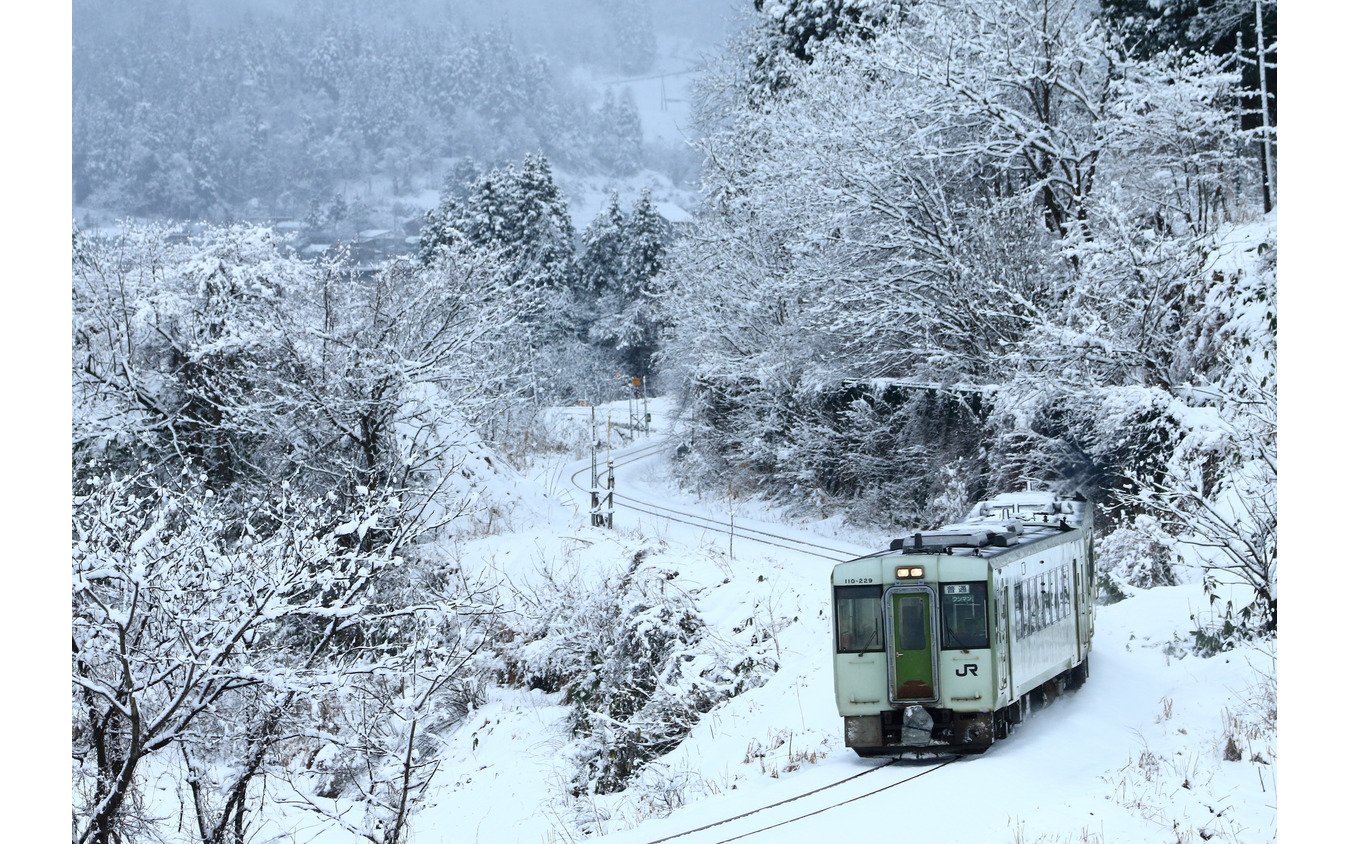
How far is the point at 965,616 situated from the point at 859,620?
1.10m

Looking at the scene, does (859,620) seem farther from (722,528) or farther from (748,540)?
(722,528)

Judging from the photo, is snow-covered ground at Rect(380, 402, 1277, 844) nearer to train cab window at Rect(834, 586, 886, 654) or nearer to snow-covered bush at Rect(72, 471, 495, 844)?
train cab window at Rect(834, 586, 886, 654)

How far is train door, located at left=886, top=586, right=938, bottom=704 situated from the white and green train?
10mm

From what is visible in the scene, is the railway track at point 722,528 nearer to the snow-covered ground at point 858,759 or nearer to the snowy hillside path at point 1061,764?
the snow-covered ground at point 858,759

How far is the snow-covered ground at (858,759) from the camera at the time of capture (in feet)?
31.1

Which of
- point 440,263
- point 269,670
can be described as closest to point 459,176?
point 440,263

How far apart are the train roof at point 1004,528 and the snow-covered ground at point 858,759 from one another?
79.6 inches

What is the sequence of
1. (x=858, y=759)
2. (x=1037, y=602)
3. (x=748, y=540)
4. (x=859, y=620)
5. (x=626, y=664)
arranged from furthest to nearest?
1. (x=748, y=540)
2. (x=626, y=664)
3. (x=1037, y=602)
4. (x=858, y=759)
5. (x=859, y=620)

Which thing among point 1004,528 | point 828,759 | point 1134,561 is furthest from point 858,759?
point 1134,561

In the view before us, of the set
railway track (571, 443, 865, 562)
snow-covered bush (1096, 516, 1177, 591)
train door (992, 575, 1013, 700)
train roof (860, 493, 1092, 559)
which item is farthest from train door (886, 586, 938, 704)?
railway track (571, 443, 865, 562)

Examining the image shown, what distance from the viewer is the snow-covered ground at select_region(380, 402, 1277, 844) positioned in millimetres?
9484

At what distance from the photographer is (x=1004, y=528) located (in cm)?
1352

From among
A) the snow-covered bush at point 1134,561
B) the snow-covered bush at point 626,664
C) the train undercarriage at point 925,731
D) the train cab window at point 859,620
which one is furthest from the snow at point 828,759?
the train cab window at point 859,620

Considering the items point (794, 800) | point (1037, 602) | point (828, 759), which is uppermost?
point (1037, 602)
